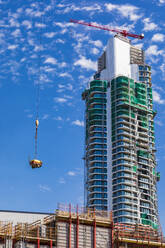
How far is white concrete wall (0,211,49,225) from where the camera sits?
260 ft

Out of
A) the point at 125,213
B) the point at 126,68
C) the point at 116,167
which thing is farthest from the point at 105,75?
the point at 125,213

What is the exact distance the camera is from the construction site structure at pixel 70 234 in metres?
56.1

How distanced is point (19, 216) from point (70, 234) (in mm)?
23706

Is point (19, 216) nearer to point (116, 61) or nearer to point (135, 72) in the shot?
point (116, 61)

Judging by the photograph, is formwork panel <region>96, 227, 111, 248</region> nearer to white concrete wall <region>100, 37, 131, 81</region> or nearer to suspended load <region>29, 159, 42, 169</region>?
suspended load <region>29, 159, 42, 169</region>

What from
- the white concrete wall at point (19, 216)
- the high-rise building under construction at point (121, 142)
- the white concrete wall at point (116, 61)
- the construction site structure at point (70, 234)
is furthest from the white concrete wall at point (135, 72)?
the construction site structure at point (70, 234)

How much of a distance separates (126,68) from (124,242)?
139 metres

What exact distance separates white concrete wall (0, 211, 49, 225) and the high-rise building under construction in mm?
81806

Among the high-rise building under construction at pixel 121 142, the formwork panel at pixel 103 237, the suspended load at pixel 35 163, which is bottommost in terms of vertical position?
the formwork panel at pixel 103 237

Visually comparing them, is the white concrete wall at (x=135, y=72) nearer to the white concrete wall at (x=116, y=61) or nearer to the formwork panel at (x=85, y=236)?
the white concrete wall at (x=116, y=61)

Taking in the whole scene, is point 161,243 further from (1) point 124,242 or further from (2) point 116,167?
(2) point 116,167

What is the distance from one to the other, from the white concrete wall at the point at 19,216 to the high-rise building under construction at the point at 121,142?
268ft

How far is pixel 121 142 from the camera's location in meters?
174

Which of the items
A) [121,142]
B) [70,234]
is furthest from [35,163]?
[121,142]
